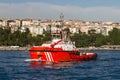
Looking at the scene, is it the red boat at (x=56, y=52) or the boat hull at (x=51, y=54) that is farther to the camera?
the red boat at (x=56, y=52)

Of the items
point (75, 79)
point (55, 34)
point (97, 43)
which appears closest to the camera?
point (75, 79)

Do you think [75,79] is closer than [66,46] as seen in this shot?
Yes

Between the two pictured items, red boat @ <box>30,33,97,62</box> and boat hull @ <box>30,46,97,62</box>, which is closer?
boat hull @ <box>30,46,97,62</box>

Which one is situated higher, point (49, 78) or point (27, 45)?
point (49, 78)

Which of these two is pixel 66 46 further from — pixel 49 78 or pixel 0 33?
pixel 0 33

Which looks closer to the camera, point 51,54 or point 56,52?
point 51,54

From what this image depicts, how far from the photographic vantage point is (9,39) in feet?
615

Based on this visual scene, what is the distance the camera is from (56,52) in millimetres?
70062

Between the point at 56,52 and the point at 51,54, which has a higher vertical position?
the point at 56,52

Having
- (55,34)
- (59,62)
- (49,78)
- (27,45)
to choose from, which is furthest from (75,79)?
(27,45)

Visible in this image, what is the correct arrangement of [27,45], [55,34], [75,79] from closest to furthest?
[75,79]
[55,34]
[27,45]

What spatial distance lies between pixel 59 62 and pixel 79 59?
23.1 ft

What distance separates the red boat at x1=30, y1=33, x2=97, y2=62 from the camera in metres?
69.9

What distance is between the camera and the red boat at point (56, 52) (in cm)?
6994
